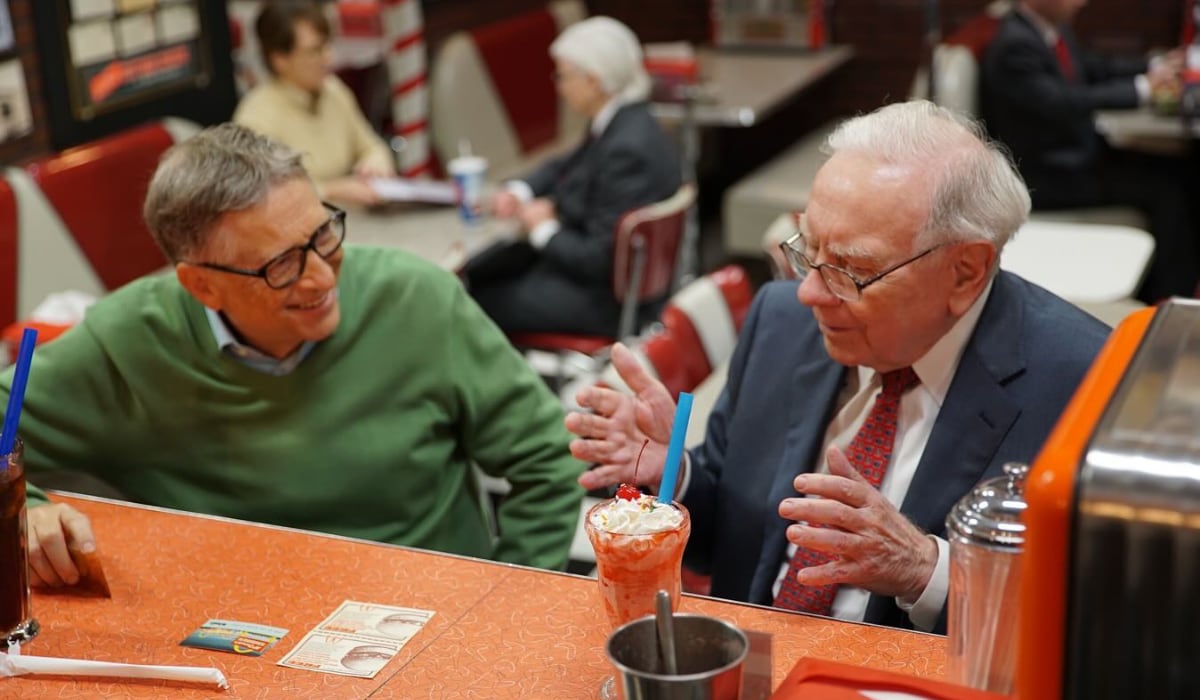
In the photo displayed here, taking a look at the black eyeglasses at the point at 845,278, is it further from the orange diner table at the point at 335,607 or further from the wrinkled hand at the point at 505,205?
the wrinkled hand at the point at 505,205

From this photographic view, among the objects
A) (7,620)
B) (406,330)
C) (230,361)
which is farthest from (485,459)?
(7,620)

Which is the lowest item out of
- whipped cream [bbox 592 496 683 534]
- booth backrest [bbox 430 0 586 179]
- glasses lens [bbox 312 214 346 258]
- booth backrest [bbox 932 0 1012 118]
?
booth backrest [bbox 430 0 586 179]

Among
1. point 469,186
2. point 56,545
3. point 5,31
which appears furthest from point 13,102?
point 56,545

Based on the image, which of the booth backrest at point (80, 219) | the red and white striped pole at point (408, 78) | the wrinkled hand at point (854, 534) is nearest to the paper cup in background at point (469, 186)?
the booth backrest at point (80, 219)

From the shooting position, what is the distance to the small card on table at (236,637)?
1.61m

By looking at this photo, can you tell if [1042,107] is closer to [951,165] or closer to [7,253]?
[951,165]

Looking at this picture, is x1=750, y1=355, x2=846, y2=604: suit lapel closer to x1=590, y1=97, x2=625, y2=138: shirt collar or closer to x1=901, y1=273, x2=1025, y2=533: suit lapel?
x1=901, y1=273, x2=1025, y2=533: suit lapel

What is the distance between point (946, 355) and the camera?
74.7 inches

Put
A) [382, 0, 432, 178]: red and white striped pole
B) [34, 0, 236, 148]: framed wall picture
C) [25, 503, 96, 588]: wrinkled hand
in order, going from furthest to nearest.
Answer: [382, 0, 432, 178]: red and white striped pole < [34, 0, 236, 148]: framed wall picture < [25, 503, 96, 588]: wrinkled hand

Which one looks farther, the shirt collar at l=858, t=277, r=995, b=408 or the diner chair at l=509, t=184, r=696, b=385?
the diner chair at l=509, t=184, r=696, b=385

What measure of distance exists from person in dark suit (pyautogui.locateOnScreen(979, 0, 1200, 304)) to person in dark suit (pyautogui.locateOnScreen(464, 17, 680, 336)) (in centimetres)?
135

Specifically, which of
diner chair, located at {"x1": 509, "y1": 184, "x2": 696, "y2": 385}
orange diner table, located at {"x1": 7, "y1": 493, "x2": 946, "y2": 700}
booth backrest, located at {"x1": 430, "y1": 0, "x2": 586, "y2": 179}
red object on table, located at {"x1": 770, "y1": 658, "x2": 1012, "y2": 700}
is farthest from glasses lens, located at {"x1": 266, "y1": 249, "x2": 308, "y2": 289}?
booth backrest, located at {"x1": 430, "y1": 0, "x2": 586, "y2": 179}

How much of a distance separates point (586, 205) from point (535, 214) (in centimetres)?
20

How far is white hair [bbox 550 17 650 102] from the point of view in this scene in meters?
4.56
